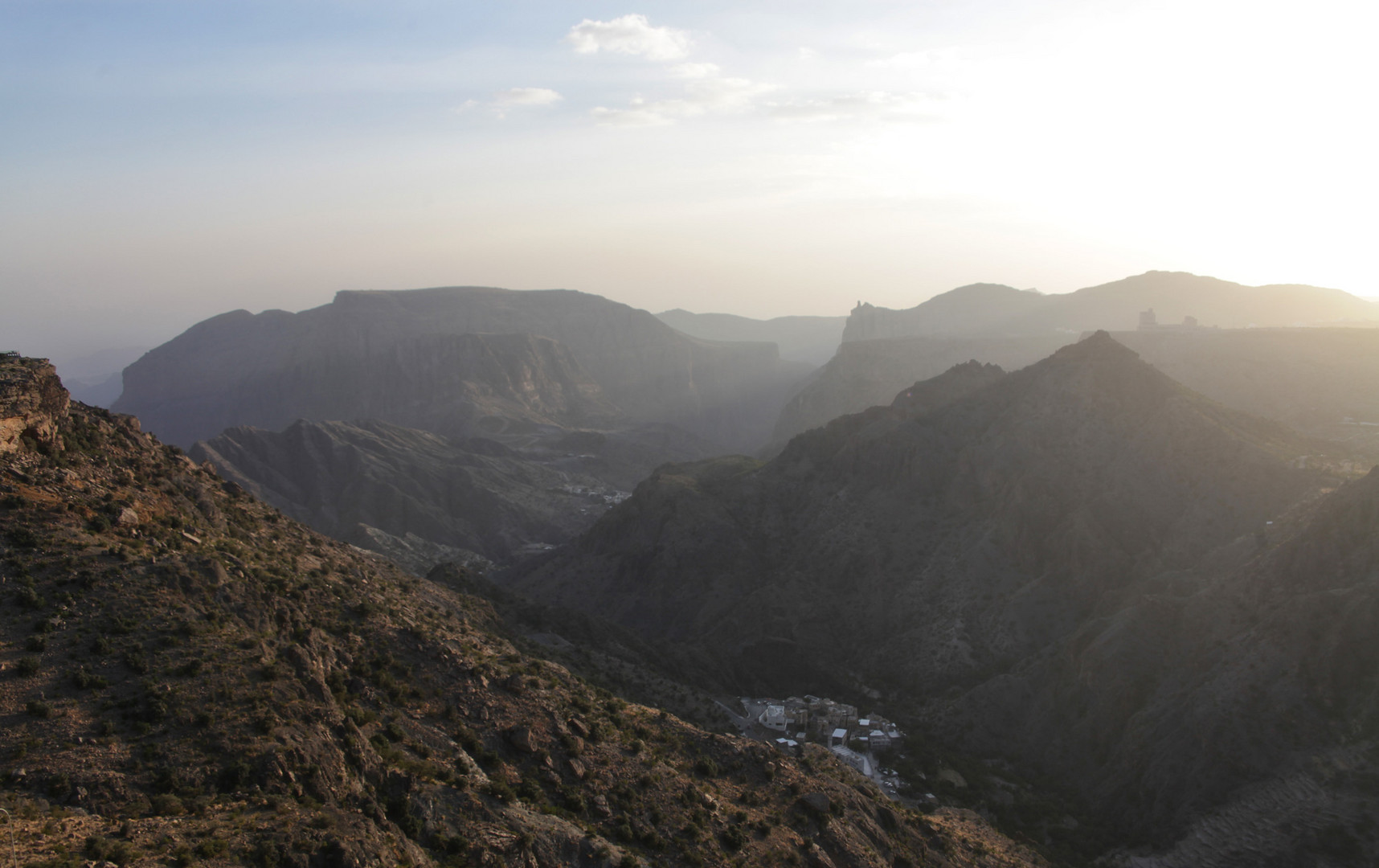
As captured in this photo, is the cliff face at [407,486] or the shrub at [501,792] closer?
the shrub at [501,792]

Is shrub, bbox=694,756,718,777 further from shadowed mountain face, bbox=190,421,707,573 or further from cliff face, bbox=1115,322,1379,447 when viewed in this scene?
shadowed mountain face, bbox=190,421,707,573

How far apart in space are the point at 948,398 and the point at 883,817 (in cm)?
6024

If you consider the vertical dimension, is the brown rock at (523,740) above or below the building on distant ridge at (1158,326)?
below

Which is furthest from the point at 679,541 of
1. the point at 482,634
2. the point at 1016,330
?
the point at 1016,330

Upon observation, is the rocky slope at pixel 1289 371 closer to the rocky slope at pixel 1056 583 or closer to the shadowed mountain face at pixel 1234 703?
the rocky slope at pixel 1056 583

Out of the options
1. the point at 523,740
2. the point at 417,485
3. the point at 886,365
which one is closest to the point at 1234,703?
the point at 523,740

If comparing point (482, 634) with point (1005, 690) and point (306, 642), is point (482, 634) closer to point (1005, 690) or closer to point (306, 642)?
point (306, 642)

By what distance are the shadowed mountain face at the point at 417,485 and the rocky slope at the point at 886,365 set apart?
3467 cm

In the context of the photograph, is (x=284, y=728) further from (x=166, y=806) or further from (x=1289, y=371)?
(x=1289, y=371)

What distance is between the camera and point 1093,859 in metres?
40.3

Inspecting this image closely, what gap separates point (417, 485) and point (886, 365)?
84.6 metres

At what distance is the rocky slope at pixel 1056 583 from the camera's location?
40875 mm

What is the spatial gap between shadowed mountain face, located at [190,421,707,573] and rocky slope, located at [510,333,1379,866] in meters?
32.7

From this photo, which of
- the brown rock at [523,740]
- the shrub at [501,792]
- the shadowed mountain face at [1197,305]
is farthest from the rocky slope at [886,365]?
the shrub at [501,792]
